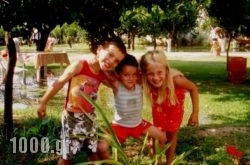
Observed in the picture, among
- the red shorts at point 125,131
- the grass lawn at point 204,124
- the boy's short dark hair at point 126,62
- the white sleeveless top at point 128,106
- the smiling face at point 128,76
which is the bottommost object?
the grass lawn at point 204,124

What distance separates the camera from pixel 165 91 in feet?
15.9

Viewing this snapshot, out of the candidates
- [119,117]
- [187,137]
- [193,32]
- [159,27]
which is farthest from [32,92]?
[193,32]

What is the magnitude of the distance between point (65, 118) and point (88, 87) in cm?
35

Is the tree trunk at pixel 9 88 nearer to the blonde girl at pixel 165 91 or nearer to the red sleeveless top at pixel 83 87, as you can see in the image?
the red sleeveless top at pixel 83 87

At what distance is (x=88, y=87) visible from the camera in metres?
4.60

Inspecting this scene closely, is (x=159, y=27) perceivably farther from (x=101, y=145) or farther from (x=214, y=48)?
(x=101, y=145)

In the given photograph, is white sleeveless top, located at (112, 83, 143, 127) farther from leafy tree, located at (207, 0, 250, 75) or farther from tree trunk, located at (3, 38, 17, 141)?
leafy tree, located at (207, 0, 250, 75)

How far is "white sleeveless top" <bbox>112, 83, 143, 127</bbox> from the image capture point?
4.74 metres

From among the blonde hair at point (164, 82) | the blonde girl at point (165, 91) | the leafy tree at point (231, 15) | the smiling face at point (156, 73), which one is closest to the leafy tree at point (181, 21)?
the leafy tree at point (231, 15)

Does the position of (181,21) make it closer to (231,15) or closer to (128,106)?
(231,15)

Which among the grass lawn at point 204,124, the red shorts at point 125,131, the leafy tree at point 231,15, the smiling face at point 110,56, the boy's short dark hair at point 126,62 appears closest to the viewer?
the smiling face at point 110,56

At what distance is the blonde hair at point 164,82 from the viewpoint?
466 centimetres

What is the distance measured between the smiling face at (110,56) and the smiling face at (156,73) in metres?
0.34

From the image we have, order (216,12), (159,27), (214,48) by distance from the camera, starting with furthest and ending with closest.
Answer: (159,27), (214,48), (216,12)
